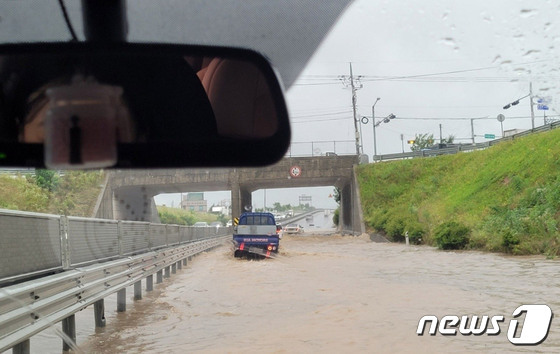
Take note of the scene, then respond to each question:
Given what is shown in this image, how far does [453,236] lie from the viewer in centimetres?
3039

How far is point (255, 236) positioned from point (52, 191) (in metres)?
24.8

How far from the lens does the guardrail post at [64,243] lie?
27.7 feet

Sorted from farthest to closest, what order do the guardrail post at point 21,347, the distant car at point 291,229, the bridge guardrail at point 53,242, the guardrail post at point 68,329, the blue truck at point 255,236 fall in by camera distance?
1. the distant car at point 291,229
2. the blue truck at point 255,236
3. the guardrail post at point 68,329
4. the bridge guardrail at point 53,242
5. the guardrail post at point 21,347

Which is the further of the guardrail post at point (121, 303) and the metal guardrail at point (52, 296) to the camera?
the guardrail post at point (121, 303)

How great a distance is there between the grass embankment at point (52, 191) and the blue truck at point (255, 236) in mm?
22522

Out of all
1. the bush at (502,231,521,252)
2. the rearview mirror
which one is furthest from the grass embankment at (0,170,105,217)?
the bush at (502,231,521,252)

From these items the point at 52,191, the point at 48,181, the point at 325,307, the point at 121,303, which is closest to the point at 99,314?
the point at 121,303

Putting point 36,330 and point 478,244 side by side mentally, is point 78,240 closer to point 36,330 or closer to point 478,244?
point 36,330

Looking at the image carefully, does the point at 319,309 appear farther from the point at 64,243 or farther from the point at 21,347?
the point at 21,347

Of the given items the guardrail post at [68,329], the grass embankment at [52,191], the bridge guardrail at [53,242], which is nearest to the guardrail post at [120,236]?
the bridge guardrail at [53,242]

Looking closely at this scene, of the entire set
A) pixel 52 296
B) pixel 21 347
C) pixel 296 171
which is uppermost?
pixel 296 171

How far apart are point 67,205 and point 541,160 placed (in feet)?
87.7

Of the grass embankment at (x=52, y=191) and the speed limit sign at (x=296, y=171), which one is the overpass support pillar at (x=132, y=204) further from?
the speed limit sign at (x=296, y=171)

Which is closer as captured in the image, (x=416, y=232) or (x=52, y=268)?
(x=52, y=268)
